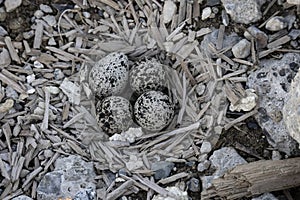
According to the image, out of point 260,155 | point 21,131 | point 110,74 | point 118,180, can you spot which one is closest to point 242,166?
point 260,155

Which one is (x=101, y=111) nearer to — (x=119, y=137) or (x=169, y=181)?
(x=119, y=137)

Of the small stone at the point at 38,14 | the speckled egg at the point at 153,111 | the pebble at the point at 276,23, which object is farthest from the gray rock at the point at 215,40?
the small stone at the point at 38,14

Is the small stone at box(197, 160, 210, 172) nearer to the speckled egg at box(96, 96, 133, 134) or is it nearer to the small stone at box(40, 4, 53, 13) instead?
the speckled egg at box(96, 96, 133, 134)

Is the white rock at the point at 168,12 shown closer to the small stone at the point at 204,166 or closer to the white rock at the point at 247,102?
the white rock at the point at 247,102

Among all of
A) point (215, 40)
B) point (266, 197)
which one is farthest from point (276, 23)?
point (266, 197)

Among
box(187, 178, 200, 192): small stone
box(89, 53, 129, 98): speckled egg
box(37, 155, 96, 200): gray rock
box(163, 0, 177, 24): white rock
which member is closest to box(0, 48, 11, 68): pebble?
box(89, 53, 129, 98): speckled egg

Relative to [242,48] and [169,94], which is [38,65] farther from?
[242,48]
